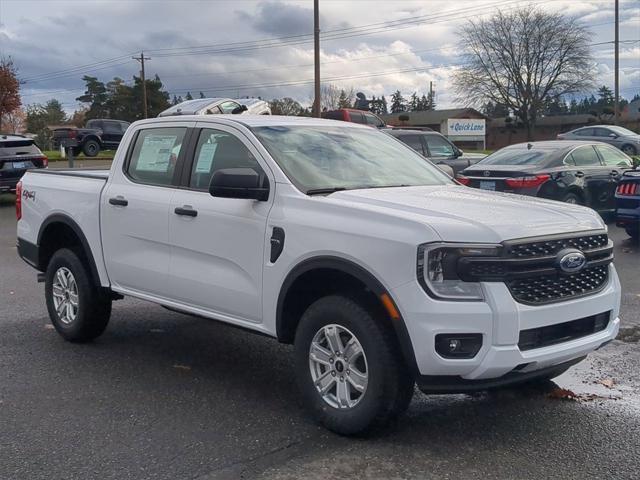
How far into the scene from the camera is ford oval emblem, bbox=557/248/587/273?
4082 mm

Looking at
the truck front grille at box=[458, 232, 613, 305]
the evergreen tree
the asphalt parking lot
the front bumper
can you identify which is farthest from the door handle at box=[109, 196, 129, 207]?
the evergreen tree

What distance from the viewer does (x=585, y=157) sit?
521 inches

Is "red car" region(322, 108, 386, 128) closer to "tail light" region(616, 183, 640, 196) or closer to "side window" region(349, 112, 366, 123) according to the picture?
"side window" region(349, 112, 366, 123)

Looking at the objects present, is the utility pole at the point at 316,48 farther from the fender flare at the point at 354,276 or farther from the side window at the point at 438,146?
the fender flare at the point at 354,276

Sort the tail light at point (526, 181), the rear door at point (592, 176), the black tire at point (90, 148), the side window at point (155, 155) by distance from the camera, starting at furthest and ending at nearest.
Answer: the black tire at point (90, 148), the rear door at point (592, 176), the tail light at point (526, 181), the side window at point (155, 155)

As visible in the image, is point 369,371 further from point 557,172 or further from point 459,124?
point 459,124

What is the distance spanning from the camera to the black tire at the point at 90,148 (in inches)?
1293

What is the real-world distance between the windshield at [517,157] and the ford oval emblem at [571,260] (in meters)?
8.70

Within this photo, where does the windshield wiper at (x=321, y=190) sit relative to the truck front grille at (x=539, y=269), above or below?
above

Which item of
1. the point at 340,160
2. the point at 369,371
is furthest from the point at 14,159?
the point at 369,371

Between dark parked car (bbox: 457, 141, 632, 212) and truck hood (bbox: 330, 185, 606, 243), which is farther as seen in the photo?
dark parked car (bbox: 457, 141, 632, 212)

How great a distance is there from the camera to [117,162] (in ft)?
20.2

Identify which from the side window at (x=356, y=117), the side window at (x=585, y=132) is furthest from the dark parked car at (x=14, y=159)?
the side window at (x=585, y=132)

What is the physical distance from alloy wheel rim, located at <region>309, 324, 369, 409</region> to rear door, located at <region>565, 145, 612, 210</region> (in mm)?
9487
